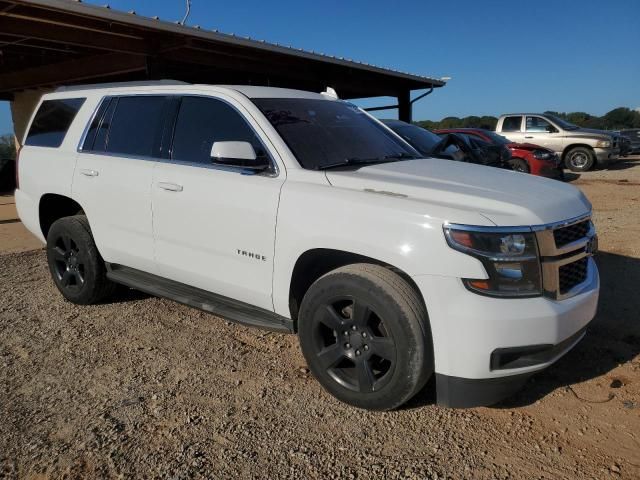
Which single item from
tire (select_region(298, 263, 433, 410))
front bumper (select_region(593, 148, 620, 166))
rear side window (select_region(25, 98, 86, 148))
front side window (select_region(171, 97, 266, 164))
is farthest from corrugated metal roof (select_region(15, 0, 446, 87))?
front bumper (select_region(593, 148, 620, 166))

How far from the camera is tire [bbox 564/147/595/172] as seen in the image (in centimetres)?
1658

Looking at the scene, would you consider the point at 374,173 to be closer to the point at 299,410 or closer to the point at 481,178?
the point at 481,178

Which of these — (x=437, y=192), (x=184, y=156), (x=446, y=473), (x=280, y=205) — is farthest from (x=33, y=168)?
(x=446, y=473)

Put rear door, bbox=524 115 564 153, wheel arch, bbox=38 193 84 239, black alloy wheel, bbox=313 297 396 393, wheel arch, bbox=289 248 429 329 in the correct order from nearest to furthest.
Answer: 1. black alloy wheel, bbox=313 297 396 393
2. wheel arch, bbox=289 248 429 329
3. wheel arch, bbox=38 193 84 239
4. rear door, bbox=524 115 564 153

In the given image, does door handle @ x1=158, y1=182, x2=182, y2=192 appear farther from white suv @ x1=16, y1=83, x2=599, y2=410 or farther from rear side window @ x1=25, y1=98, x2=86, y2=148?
rear side window @ x1=25, y1=98, x2=86, y2=148

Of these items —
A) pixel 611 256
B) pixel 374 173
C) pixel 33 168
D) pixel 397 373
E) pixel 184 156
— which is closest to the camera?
pixel 397 373

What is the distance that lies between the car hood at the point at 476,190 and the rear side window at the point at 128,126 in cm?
168

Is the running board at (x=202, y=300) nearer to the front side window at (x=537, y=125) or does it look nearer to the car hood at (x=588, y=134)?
the front side window at (x=537, y=125)

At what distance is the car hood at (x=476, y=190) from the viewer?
2.66 meters

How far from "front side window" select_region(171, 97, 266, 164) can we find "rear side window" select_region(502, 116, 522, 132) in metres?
15.2

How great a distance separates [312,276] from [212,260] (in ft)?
2.35

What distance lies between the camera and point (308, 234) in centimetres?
299

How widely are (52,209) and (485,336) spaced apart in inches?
170

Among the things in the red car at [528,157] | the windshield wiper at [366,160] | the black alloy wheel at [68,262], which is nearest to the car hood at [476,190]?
the windshield wiper at [366,160]
